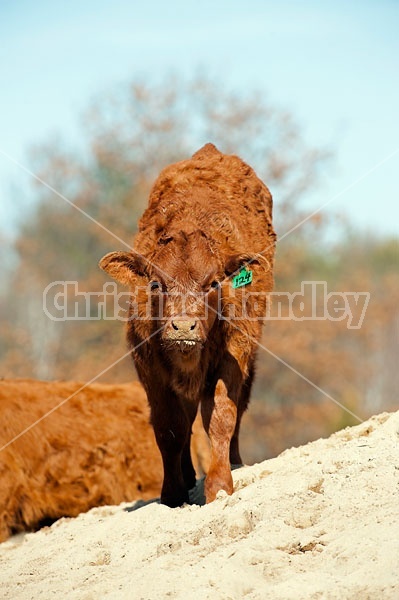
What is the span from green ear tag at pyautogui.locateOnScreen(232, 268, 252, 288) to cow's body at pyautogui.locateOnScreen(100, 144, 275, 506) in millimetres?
48

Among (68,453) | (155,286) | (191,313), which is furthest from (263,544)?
(68,453)

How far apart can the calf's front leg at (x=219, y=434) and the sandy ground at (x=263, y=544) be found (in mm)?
243

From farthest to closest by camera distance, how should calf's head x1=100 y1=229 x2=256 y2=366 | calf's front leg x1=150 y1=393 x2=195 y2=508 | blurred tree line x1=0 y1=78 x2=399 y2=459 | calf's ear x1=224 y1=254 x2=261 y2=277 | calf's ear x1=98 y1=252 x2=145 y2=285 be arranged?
blurred tree line x1=0 y1=78 x2=399 y2=459 → calf's ear x1=98 y1=252 x2=145 y2=285 → calf's front leg x1=150 y1=393 x2=195 y2=508 → calf's ear x1=224 y1=254 x2=261 y2=277 → calf's head x1=100 y1=229 x2=256 y2=366

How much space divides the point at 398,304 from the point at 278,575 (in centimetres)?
2775

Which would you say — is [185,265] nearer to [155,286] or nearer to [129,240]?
[155,286]

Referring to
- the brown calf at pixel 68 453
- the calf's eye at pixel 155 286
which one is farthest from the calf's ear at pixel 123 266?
the brown calf at pixel 68 453

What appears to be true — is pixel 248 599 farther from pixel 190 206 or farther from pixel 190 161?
pixel 190 161

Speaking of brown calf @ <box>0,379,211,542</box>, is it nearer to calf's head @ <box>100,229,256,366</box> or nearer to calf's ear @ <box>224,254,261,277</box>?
calf's head @ <box>100,229,256,366</box>

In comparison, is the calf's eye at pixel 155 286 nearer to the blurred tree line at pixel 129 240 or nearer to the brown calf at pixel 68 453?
the brown calf at pixel 68 453

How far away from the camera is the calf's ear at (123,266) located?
25.3ft

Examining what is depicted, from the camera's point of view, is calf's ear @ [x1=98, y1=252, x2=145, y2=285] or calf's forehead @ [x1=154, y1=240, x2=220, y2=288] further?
calf's ear @ [x1=98, y1=252, x2=145, y2=285]

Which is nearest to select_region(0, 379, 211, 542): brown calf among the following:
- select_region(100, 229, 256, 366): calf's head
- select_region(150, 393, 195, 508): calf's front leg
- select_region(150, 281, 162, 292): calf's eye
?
select_region(150, 393, 195, 508): calf's front leg

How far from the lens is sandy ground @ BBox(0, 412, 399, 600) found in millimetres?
4516

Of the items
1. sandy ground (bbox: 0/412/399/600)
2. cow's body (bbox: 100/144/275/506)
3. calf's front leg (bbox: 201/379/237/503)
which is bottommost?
sandy ground (bbox: 0/412/399/600)
